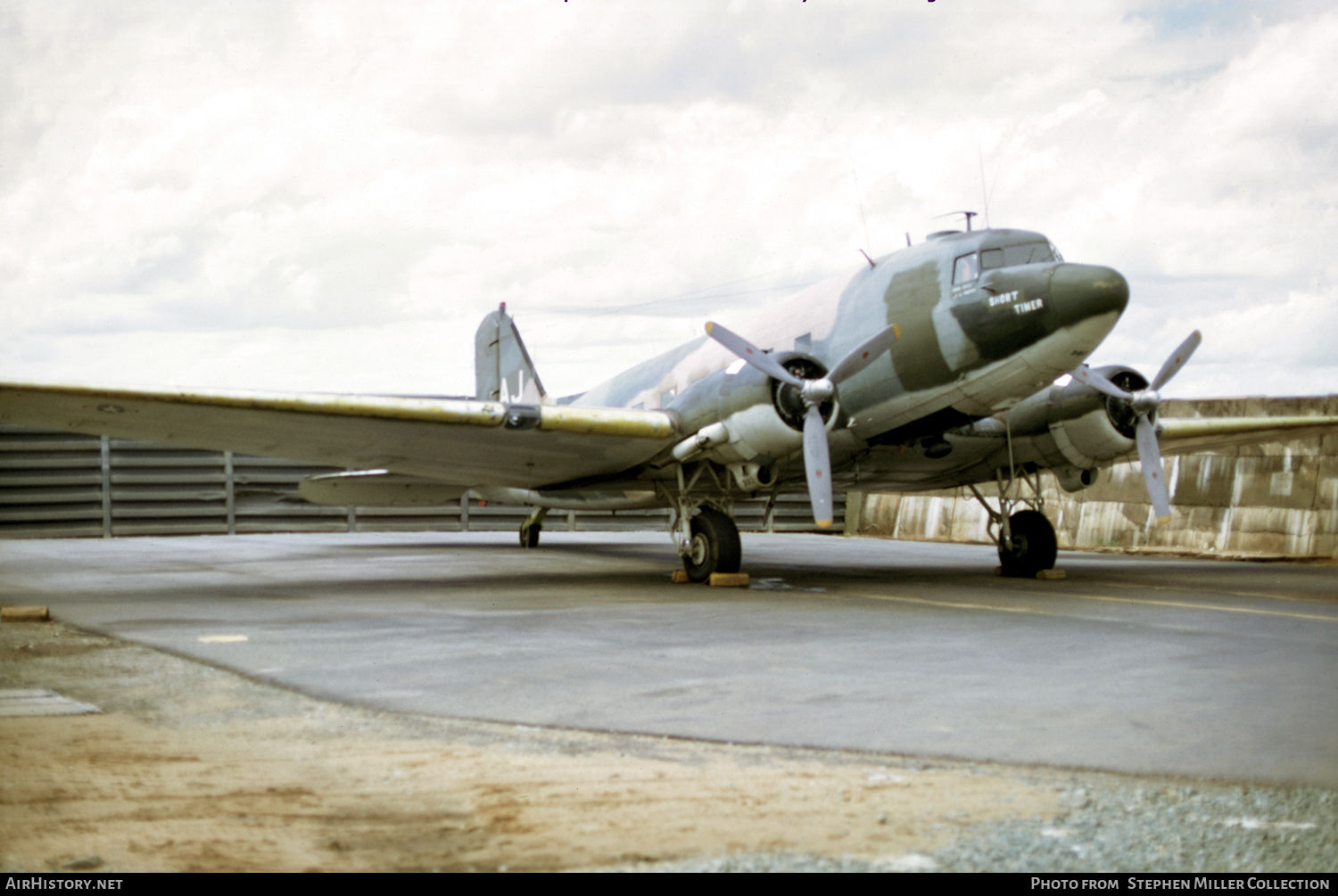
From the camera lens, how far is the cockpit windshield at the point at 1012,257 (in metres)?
12.4

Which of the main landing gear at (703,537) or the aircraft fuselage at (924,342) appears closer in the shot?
the aircraft fuselage at (924,342)

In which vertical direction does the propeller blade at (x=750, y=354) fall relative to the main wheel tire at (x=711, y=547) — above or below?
above

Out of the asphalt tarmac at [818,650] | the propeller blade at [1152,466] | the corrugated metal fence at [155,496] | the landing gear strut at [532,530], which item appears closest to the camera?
the asphalt tarmac at [818,650]

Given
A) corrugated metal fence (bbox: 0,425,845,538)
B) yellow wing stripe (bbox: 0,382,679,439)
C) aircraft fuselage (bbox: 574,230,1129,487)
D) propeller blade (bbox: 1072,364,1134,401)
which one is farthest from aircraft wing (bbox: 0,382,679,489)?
corrugated metal fence (bbox: 0,425,845,538)

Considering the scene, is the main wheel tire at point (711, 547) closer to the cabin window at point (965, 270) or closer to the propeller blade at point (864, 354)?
the propeller blade at point (864, 354)

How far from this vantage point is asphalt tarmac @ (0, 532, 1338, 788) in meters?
5.18

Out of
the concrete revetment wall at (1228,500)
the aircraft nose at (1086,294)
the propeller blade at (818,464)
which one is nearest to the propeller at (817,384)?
the propeller blade at (818,464)

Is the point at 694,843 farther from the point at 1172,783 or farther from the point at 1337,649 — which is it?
the point at 1337,649

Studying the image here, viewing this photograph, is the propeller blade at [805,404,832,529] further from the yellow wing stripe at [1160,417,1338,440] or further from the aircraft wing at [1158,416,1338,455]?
the yellow wing stripe at [1160,417,1338,440]

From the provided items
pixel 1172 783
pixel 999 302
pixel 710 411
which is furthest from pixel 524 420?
pixel 1172 783

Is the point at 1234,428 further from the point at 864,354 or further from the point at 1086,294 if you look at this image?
the point at 864,354

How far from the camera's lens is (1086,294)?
37.8 feet

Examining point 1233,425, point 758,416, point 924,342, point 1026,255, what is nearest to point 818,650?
point 758,416

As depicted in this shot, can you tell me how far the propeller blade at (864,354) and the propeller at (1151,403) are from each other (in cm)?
338
